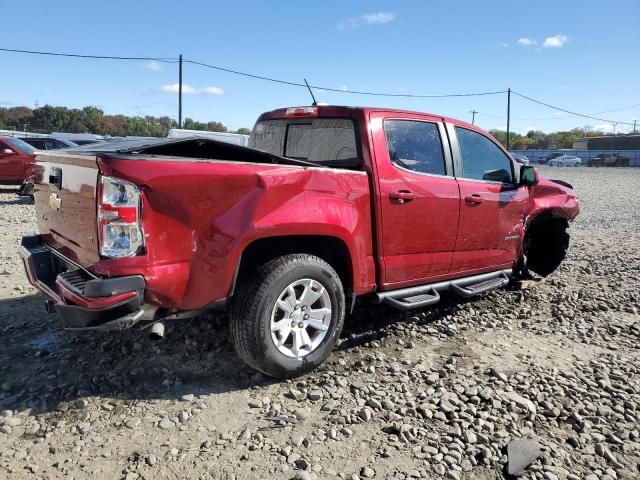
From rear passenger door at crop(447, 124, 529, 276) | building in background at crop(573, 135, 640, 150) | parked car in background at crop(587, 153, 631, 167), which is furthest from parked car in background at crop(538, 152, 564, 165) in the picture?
rear passenger door at crop(447, 124, 529, 276)

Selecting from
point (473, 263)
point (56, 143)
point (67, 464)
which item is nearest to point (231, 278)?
point (67, 464)

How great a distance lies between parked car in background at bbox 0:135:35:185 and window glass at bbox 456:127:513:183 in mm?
12242

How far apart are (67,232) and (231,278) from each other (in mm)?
1178

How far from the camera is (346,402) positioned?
3.28 m

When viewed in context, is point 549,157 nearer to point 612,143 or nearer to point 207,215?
point 612,143

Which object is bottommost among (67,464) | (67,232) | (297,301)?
(67,464)

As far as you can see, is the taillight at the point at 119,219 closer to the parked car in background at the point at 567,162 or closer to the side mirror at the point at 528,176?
the side mirror at the point at 528,176

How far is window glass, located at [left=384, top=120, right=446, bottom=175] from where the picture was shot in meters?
4.08

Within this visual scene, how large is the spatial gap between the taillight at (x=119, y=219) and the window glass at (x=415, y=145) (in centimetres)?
203

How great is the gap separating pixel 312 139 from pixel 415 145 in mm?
883

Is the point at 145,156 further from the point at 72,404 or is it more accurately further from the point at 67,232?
the point at 72,404

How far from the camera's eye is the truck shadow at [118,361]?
10.9 ft

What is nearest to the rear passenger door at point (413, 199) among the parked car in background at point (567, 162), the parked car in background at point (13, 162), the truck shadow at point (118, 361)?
the truck shadow at point (118, 361)

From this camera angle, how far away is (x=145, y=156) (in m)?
Answer: 2.91
